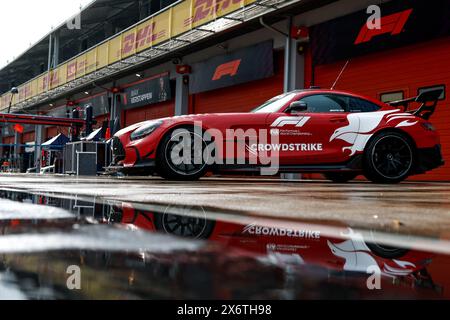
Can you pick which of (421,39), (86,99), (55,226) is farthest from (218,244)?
(86,99)

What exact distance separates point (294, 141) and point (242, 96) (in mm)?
7937

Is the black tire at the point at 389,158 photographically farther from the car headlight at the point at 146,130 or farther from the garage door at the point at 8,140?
the garage door at the point at 8,140

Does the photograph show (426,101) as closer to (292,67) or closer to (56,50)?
(292,67)

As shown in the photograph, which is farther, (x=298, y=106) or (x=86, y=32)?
(x=86, y=32)

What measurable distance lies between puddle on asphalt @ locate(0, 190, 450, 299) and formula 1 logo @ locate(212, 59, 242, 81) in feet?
41.1

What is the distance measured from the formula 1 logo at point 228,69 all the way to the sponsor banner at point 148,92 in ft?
10.5

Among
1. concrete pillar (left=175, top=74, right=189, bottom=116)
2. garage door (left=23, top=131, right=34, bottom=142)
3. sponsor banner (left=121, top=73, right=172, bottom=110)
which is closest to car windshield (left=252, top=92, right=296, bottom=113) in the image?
concrete pillar (left=175, top=74, right=189, bottom=116)

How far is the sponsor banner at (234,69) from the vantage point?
1248 centimetres

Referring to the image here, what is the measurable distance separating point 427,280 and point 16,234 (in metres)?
0.99

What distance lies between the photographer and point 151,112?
18.9 meters

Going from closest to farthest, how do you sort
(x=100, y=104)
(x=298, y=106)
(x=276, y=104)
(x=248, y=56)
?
(x=298, y=106) < (x=276, y=104) < (x=248, y=56) < (x=100, y=104)

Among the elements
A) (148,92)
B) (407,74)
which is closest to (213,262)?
(407,74)

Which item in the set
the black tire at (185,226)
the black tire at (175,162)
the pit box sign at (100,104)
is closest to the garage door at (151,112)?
the pit box sign at (100,104)
